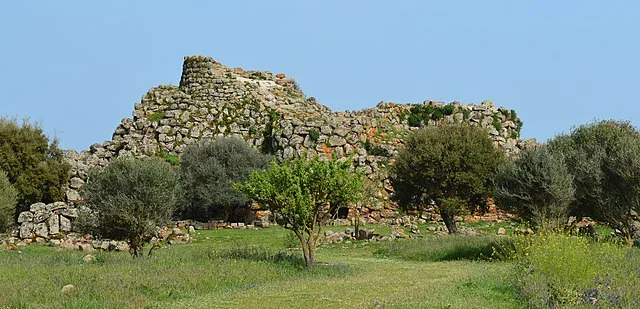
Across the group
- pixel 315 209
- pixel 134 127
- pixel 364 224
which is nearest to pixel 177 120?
pixel 134 127

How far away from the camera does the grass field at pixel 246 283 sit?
15289mm

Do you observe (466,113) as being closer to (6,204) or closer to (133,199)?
(6,204)

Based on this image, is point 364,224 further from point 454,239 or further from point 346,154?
point 454,239

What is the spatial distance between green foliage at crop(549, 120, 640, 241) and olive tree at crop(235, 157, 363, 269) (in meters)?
11.0

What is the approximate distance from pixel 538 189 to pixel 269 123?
33200 mm

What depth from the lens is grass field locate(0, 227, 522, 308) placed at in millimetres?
15289

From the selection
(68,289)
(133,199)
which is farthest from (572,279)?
(133,199)

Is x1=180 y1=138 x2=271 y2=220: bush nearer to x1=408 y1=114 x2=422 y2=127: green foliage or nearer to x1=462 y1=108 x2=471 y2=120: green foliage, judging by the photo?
x1=408 y1=114 x2=422 y2=127: green foliage

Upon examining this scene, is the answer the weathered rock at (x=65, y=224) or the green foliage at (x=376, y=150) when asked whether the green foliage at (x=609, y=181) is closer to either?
the green foliage at (x=376, y=150)

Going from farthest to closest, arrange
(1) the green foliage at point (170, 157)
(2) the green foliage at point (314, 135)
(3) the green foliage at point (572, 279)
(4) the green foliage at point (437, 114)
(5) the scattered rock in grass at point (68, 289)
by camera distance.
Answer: (4) the green foliage at point (437, 114), (2) the green foliage at point (314, 135), (1) the green foliage at point (170, 157), (5) the scattered rock in grass at point (68, 289), (3) the green foliage at point (572, 279)

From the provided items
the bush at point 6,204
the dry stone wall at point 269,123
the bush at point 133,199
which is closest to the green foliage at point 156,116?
the dry stone wall at point 269,123

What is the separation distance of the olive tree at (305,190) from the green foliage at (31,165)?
27.9m

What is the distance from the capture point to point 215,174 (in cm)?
4866

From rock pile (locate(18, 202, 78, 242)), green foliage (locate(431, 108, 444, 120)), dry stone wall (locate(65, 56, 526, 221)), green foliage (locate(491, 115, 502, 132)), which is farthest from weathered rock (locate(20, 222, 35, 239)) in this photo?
green foliage (locate(491, 115, 502, 132))
